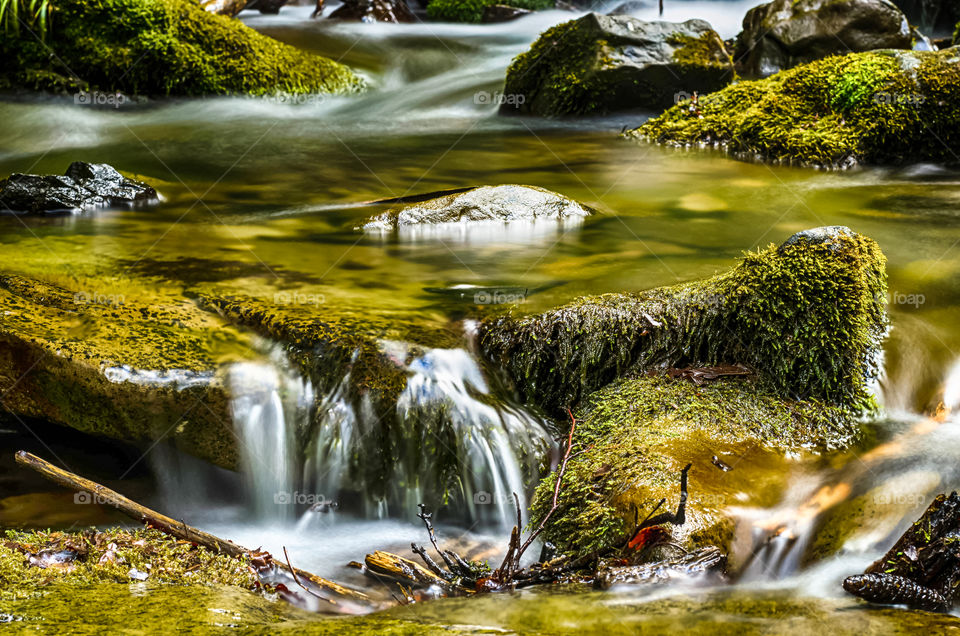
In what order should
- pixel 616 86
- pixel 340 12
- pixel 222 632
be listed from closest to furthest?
pixel 222 632 → pixel 616 86 → pixel 340 12

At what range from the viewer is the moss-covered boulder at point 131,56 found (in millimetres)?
10906

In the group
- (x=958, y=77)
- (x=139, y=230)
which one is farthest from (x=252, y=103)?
(x=958, y=77)

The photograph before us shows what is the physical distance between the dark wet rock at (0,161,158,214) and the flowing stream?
0.34 meters

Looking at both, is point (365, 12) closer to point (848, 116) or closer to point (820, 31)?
point (820, 31)

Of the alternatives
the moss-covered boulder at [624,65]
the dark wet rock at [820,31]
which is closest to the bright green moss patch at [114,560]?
the moss-covered boulder at [624,65]

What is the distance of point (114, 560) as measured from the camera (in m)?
2.74

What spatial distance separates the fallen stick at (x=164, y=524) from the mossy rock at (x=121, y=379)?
1.93 ft

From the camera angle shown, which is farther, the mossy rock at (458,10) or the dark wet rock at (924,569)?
the mossy rock at (458,10)

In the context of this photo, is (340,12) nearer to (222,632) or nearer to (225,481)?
(225,481)

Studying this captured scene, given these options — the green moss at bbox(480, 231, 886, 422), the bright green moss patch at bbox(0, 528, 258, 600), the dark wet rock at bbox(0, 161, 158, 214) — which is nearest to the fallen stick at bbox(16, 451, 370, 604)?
the bright green moss patch at bbox(0, 528, 258, 600)

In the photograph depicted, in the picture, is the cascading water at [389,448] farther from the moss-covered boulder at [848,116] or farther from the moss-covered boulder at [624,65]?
the moss-covered boulder at [624,65]

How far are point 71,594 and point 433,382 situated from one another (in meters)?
1.73

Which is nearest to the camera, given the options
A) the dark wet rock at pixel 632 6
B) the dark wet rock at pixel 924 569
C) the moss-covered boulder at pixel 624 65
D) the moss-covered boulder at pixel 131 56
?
the dark wet rock at pixel 924 569

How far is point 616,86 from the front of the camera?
1034 cm
